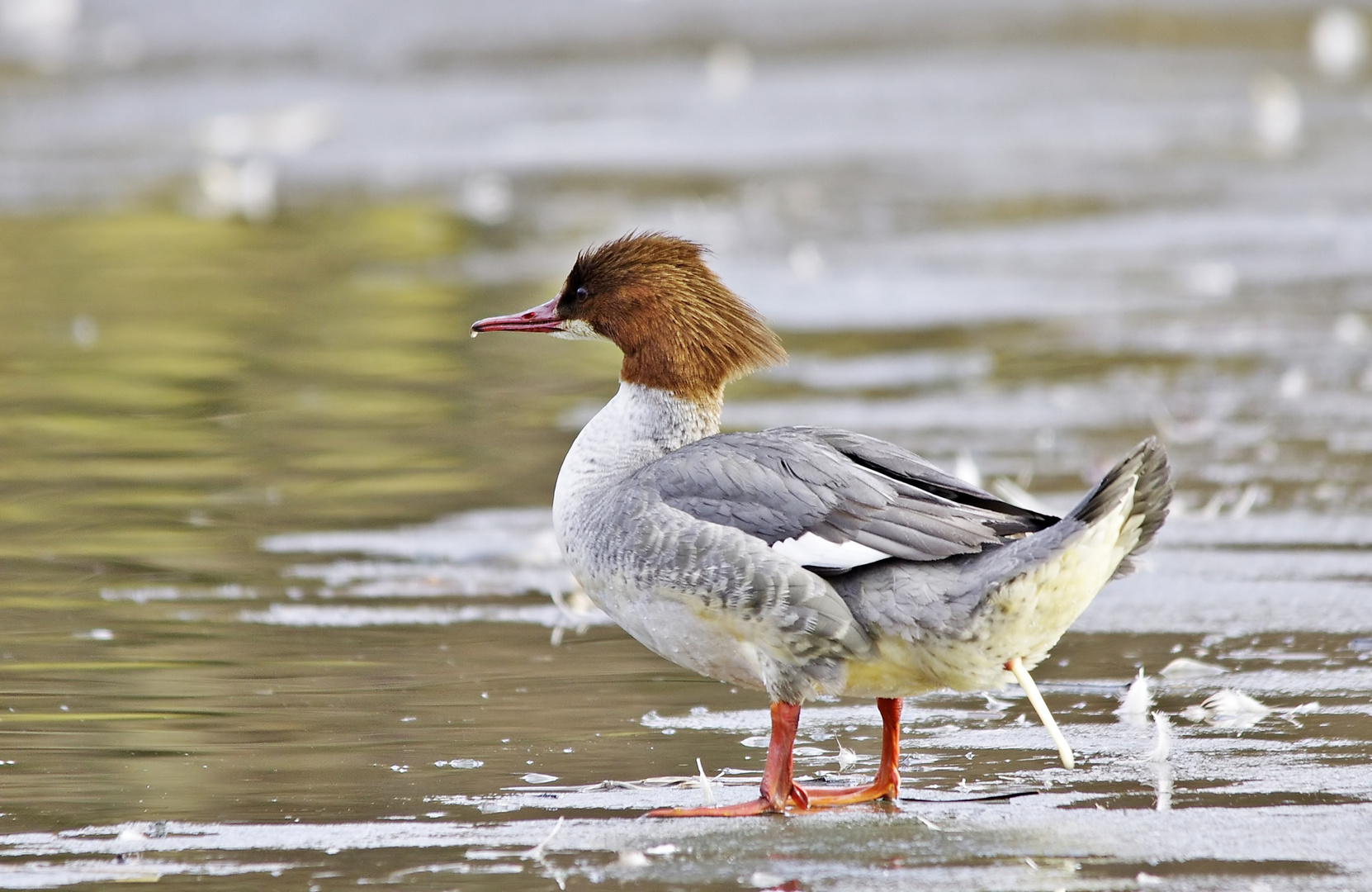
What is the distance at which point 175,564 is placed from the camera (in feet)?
19.2

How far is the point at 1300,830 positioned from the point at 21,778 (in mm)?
2508

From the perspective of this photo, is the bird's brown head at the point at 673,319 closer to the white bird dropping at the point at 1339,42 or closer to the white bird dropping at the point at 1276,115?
the white bird dropping at the point at 1276,115

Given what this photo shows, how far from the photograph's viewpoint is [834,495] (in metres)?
4.06

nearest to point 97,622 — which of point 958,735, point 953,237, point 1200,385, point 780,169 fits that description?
point 958,735

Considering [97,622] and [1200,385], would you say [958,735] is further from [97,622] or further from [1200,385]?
[1200,385]

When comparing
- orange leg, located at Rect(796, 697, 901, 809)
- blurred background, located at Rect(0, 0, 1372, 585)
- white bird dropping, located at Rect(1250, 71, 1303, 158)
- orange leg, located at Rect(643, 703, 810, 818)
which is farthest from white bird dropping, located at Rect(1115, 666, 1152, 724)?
white bird dropping, located at Rect(1250, 71, 1303, 158)

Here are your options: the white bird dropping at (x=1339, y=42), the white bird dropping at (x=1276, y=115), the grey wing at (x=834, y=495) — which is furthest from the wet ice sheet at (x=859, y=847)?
the white bird dropping at (x=1339, y=42)

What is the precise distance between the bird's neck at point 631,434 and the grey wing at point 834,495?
0.18m

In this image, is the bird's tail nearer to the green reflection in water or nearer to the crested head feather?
the crested head feather

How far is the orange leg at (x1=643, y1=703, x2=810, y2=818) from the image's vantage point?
3855 millimetres

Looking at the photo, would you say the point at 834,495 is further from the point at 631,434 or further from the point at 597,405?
the point at 597,405

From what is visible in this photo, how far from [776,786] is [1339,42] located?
530 inches

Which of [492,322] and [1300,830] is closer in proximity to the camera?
[1300,830]

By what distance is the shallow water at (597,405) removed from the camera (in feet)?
12.5
